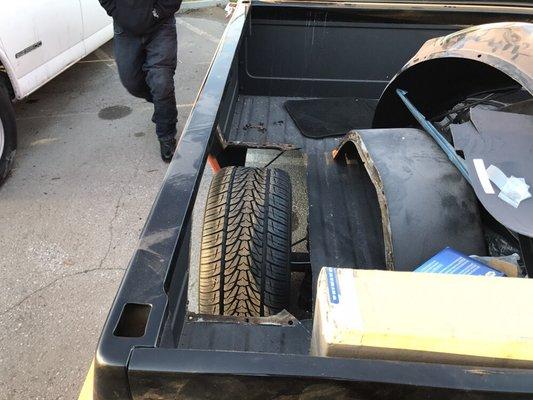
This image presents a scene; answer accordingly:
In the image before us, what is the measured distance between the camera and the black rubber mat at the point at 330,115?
10.0ft

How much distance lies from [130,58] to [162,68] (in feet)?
0.94

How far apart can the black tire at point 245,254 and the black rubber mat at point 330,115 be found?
3.96 ft

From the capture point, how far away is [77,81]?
5.91 metres

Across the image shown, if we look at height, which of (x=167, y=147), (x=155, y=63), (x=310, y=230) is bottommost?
(x=167, y=147)

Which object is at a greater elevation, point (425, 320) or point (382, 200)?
point (425, 320)

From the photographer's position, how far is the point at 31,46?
4.04 metres

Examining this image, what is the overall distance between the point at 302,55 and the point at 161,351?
286 cm

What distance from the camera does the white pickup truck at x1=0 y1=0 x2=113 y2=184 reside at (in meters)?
3.74

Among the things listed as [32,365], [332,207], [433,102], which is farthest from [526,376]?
[32,365]

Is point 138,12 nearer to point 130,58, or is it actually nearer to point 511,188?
point 130,58

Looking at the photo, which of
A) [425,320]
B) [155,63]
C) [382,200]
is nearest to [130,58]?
[155,63]

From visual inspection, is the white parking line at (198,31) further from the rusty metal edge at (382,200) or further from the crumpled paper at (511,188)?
the crumpled paper at (511,188)

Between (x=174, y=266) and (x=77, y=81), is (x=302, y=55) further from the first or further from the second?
(x=77, y=81)

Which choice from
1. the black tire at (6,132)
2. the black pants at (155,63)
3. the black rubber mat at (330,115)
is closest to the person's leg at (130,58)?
the black pants at (155,63)
